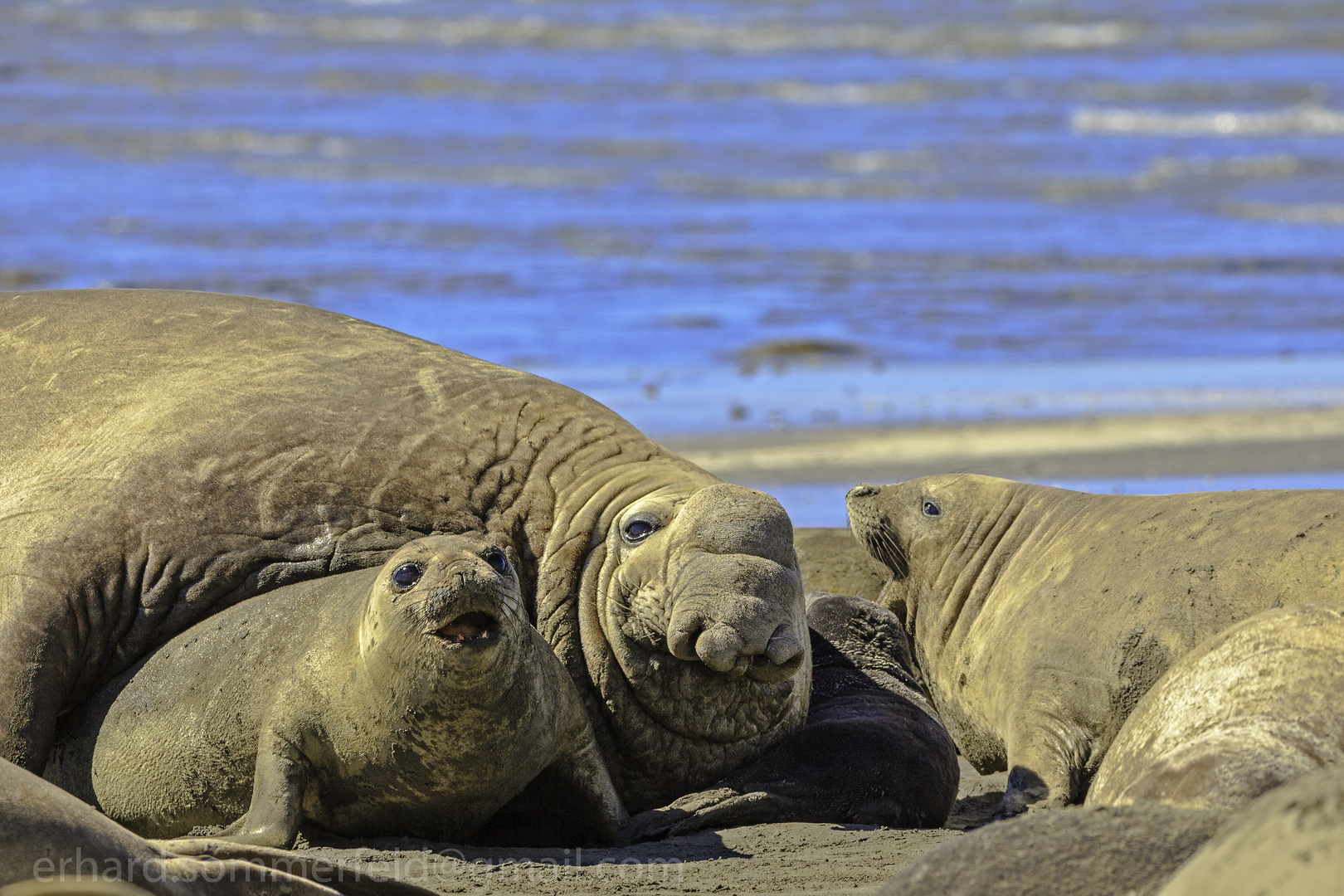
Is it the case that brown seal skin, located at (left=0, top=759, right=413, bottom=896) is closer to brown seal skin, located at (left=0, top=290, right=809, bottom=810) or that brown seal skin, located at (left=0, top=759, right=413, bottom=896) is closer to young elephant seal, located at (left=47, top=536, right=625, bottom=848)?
young elephant seal, located at (left=47, top=536, right=625, bottom=848)

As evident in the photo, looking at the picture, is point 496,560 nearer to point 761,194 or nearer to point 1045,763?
point 1045,763

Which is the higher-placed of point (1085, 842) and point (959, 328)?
point (959, 328)

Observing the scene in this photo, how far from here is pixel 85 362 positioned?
18.1ft

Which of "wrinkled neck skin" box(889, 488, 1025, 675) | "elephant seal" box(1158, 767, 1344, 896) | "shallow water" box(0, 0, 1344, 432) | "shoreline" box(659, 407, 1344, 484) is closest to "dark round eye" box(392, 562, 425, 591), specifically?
"elephant seal" box(1158, 767, 1344, 896)

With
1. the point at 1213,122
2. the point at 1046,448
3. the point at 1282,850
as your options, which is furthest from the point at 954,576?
the point at 1213,122

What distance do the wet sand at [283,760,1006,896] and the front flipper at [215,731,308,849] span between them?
14 centimetres

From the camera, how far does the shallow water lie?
12922mm

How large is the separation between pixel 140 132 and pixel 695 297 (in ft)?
45.2

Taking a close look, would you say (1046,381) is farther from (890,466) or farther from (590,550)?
(590,550)

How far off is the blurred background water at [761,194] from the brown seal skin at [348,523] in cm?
528

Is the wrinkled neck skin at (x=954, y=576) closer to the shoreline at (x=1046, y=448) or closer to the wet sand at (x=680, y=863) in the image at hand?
the wet sand at (x=680, y=863)

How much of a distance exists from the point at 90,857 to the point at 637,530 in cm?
198

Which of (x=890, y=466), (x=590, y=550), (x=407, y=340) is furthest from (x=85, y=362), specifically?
(x=890, y=466)

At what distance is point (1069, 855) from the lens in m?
3.14
